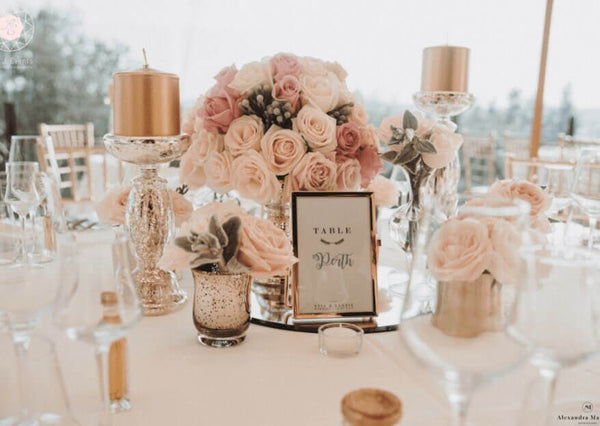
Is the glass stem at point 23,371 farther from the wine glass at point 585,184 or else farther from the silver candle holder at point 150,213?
the wine glass at point 585,184

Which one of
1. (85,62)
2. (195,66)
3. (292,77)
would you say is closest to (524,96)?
(195,66)

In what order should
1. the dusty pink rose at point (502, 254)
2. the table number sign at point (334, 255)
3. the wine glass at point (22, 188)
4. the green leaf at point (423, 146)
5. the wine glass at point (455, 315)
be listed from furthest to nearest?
the wine glass at point (22, 188), the green leaf at point (423, 146), the table number sign at point (334, 255), the dusty pink rose at point (502, 254), the wine glass at point (455, 315)

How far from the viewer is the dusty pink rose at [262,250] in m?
0.94

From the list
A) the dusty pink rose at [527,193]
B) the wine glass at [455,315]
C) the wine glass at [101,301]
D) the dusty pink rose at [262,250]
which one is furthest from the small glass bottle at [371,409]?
the dusty pink rose at [527,193]

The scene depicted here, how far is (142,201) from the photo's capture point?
1197mm

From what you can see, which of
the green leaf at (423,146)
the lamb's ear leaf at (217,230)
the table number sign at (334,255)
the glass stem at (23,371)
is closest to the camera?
the glass stem at (23,371)

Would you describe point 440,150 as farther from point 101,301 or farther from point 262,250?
point 101,301

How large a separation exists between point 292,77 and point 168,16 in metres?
3.87

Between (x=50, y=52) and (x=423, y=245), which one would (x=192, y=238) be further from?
(x=50, y=52)

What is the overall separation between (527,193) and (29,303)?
100 centimetres

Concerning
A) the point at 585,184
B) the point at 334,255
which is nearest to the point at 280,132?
the point at 334,255

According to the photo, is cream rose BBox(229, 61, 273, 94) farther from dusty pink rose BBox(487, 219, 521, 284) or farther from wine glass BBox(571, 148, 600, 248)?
wine glass BBox(571, 148, 600, 248)

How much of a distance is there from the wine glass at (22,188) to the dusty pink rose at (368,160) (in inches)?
32.0

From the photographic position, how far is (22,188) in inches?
53.7
